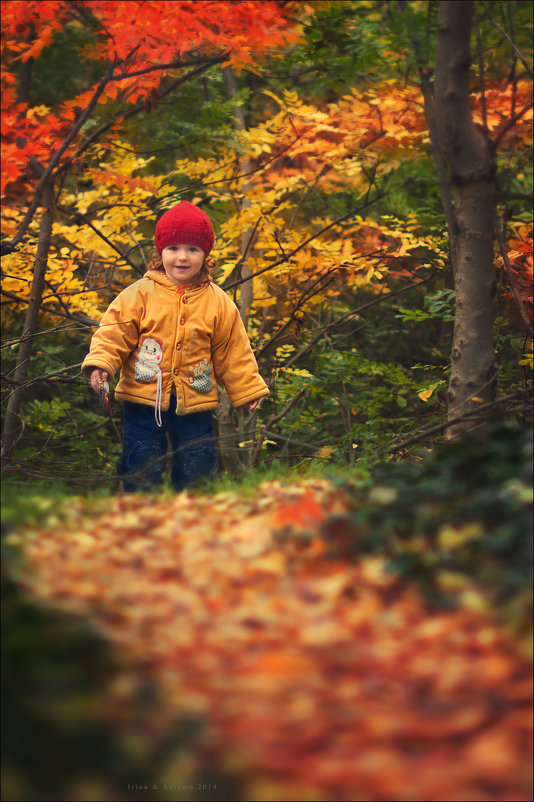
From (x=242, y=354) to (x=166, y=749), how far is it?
2.95 meters

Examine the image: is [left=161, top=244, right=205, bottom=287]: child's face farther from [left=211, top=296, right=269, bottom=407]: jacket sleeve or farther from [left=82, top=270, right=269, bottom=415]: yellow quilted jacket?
[left=211, top=296, right=269, bottom=407]: jacket sleeve

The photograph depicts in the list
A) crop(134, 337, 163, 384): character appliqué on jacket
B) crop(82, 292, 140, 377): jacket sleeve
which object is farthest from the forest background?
crop(134, 337, 163, 384): character appliqué on jacket

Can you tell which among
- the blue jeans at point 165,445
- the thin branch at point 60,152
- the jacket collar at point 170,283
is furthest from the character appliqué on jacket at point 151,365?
the thin branch at point 60,152

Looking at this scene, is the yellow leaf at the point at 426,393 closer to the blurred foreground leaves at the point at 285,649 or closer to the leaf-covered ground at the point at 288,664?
the blurred foreground leaves at the point at 285,649

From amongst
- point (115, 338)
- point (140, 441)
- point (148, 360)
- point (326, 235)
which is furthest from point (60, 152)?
point (326, 235)

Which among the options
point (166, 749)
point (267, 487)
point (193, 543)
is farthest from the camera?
point (267, 487)

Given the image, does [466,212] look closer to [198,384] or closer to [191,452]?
[198,384]

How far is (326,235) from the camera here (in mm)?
7008

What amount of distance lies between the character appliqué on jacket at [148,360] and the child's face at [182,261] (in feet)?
1.36

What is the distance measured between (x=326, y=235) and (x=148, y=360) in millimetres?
3313

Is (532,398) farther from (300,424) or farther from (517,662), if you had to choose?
(300,424)

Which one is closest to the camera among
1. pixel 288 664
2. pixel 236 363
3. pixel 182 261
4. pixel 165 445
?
pixel 288 664

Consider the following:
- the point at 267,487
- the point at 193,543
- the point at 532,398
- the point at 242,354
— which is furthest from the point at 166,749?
the point at 242,354

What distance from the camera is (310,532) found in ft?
9.45
